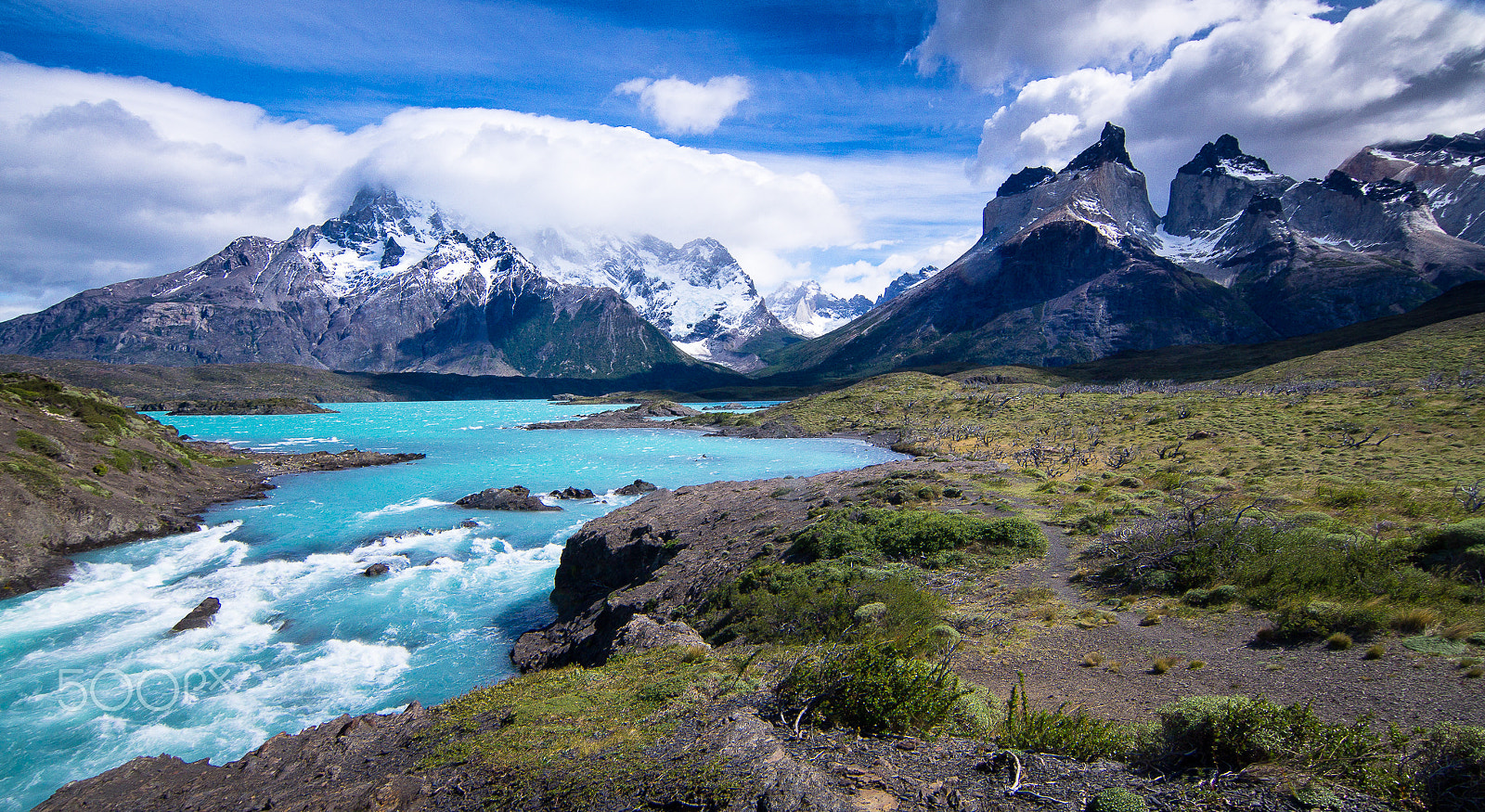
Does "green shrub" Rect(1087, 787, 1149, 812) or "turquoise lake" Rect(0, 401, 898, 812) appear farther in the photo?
"turquoise lake" Rect(0, 401, 898, 812)

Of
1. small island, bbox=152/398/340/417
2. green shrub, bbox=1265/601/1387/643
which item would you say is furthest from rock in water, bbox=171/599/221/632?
small island, bbox=152/398/340/417

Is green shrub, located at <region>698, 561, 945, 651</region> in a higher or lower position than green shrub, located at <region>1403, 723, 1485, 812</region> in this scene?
lower

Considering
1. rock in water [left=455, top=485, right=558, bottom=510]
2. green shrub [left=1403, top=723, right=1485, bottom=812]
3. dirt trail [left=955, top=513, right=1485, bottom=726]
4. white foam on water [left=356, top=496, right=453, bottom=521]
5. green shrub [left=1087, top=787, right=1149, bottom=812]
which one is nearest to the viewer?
green shrub [left=1403, top=723, right=1485, bottom=812]

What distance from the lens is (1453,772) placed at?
19.7 ft

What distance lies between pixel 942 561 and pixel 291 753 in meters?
16.2

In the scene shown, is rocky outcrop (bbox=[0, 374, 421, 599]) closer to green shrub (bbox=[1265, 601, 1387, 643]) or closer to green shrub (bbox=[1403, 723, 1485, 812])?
green shrub (bbox=[1403, 723, 1485, 812])

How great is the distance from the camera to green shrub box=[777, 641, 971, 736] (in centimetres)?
888

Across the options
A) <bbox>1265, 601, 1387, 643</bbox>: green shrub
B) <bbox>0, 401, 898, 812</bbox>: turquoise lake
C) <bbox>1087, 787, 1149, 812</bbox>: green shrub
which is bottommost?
<bbox>0, 401, 898, 812</bbox>: turquoise lake

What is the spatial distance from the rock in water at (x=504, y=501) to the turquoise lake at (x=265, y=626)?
131 centimetres

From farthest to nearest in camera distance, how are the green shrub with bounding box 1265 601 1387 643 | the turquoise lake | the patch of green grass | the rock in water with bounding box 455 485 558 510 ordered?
the rock in water with bounding box 455 485 558 510, the turquoise lake, the green shrub with bounding box 1265 601 1387 643, the patch of green grass

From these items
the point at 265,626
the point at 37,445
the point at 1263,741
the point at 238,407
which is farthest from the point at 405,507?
the point at 238,407

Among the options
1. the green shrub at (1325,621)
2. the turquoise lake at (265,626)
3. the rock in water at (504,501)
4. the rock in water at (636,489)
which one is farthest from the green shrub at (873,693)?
the rock in water at (636,489)

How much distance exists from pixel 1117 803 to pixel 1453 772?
3080 mm

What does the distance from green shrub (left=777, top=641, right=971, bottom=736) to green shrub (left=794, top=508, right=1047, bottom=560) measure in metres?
9.36
